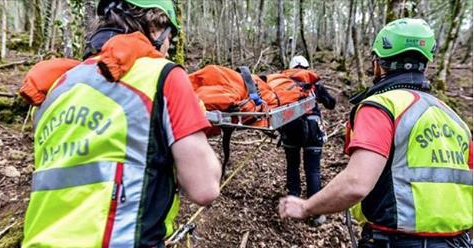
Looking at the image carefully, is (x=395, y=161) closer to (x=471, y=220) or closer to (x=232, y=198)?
(x=471, y=220)

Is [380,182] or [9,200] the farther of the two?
[9,200]

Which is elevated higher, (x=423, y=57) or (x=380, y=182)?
(x=423, y=57)

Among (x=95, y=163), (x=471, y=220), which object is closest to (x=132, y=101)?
(x=95, y=163)

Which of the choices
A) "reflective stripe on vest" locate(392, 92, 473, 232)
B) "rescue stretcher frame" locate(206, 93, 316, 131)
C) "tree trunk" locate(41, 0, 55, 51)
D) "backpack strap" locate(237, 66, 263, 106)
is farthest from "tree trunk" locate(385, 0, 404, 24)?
"tree trunk" locate(41, 0, 55, 51)

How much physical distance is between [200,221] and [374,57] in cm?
292

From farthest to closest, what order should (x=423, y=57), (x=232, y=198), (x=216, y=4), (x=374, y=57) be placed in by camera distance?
(x=216, y=4)
(x=232, y=198)
(x=374, y=57)
(x=423, y=57)

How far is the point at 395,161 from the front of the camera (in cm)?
244

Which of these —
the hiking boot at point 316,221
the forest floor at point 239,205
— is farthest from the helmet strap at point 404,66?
the hiking boot at point 316,221

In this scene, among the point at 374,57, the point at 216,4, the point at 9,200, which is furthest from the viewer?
the point at 216,4

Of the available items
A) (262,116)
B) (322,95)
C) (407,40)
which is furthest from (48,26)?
(407,40)

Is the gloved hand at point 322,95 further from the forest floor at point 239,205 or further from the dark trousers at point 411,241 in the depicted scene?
the dark trousers at point 411,241

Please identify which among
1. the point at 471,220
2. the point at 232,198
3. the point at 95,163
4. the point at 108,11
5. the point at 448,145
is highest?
the point at 108,11

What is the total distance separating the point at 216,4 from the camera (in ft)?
62.4

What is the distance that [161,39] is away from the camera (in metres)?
2.11
